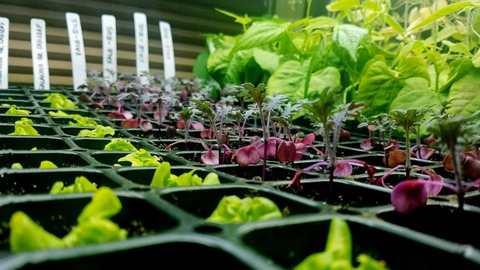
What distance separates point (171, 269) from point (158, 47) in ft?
7.72

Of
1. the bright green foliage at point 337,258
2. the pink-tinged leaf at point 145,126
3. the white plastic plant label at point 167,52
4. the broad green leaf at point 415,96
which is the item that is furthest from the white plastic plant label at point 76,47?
the bright green foliage at point 337,258

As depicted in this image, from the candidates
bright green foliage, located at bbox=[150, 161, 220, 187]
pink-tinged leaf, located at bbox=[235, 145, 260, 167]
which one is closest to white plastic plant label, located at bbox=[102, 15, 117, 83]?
pink-tinged leaf, located at bbox=[235, 145, 260, 167]

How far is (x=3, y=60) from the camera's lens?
1851mm

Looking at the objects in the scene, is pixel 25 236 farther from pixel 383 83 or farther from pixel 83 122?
pixel 383 83

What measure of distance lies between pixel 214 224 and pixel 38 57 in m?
1.89

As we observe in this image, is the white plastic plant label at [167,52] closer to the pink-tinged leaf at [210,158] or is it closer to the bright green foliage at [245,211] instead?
the pink-tinged leaf at [210,158]

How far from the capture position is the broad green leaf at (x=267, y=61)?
72.6 inches

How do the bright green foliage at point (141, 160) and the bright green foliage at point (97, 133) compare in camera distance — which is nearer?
the bright green foliage at point (141, 160)

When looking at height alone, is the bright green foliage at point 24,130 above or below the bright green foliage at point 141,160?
above

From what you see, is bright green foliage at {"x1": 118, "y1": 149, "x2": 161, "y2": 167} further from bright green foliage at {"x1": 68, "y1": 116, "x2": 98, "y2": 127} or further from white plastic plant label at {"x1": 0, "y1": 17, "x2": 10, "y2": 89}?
white plastic plant label at {"x1": 0, "y1": 17, "x2": 10, "y2": 89}

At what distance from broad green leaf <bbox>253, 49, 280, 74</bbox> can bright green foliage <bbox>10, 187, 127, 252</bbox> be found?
1541mm

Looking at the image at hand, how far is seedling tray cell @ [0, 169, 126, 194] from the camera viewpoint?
0.56m

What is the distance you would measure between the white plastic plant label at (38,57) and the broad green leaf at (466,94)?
5.79 feet

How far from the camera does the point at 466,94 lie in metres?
1.14
